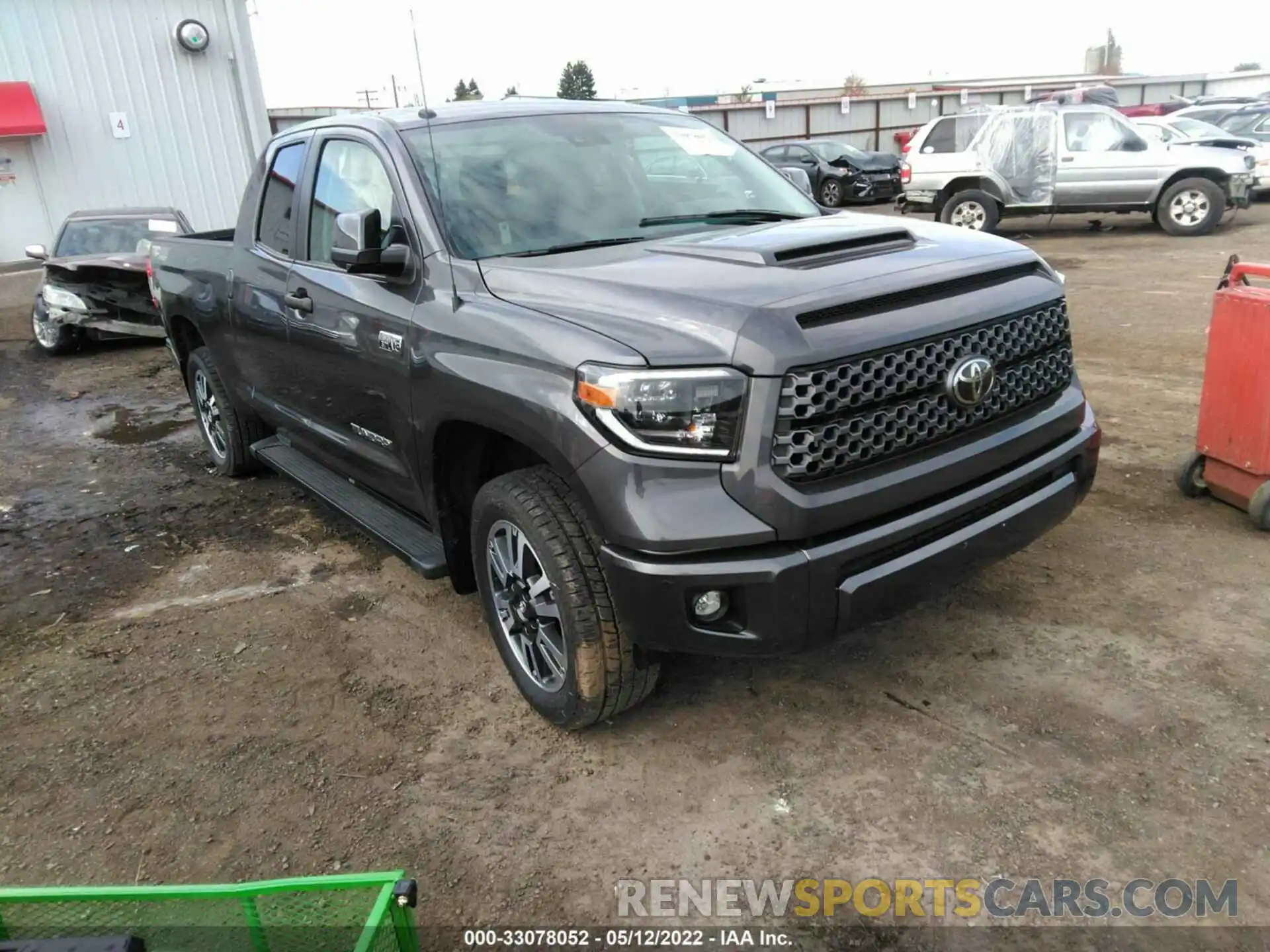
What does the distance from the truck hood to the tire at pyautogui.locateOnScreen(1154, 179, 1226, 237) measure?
12.4 metres

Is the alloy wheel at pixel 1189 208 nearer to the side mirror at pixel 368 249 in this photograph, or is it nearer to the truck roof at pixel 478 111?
the truck roof at pixel 478 111

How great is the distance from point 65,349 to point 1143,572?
422 inches

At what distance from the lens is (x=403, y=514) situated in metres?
3.79

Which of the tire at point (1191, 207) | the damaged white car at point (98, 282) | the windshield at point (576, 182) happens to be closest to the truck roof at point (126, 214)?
the damaged white car at point (98, 282)

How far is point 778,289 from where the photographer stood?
99.9 inches

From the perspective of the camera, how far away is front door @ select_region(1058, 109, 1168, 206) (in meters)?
13.3

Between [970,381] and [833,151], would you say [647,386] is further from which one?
[833,151]

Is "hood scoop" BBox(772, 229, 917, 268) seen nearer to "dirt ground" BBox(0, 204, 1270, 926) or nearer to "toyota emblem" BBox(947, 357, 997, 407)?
"toyota emblem" BBox(947, 357, 997, 407)

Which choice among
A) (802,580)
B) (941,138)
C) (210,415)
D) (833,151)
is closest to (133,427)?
(210,415)

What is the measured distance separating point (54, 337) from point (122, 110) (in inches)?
407

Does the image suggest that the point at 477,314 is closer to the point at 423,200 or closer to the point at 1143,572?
the point at 423,200

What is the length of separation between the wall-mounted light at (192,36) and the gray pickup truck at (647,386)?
17.2 meters

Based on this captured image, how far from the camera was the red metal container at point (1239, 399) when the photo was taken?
13.0 ft

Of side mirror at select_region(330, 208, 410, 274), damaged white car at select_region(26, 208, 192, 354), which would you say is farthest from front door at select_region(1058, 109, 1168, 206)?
side mirror at select_region(330, 208, 410, 274)
